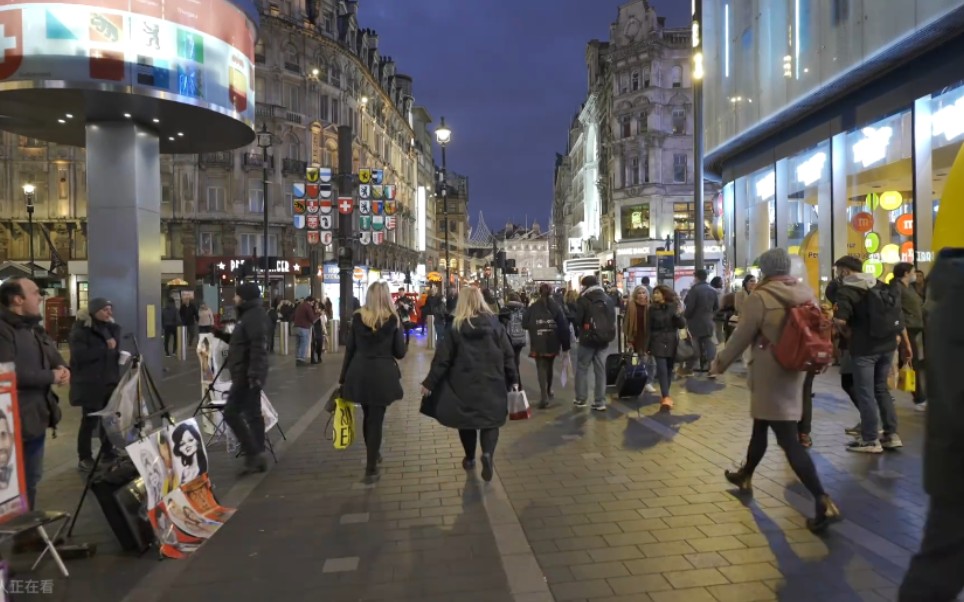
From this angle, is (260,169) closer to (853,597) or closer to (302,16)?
(302,16)

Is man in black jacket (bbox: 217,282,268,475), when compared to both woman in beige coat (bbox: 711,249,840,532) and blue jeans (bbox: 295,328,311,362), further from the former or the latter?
blue jeans (bbox: 295,328,311,362)

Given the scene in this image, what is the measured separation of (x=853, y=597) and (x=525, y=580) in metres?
1.79

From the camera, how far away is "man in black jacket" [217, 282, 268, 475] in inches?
272

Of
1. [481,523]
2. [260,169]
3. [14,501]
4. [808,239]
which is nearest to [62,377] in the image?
[14,501]

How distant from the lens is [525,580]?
4.16 meters

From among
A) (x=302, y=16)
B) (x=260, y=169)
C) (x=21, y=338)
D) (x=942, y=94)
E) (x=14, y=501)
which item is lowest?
(x=14, y=501)

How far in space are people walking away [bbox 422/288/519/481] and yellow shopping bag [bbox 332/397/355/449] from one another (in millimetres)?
981

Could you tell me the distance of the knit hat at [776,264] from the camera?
17.0ft

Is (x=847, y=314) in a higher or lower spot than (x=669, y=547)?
higher

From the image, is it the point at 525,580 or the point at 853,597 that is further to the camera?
the point at 525,580

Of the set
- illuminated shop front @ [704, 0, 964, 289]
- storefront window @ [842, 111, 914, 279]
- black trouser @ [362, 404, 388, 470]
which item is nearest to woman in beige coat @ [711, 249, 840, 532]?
black trouser @ [362, 404, 388, 470]

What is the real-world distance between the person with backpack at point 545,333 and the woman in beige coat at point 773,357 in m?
5.12

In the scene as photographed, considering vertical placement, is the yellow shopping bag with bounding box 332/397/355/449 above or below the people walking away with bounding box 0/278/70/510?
below

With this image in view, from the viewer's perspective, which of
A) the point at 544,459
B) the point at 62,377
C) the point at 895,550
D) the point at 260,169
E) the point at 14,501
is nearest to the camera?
the point at 14,501
